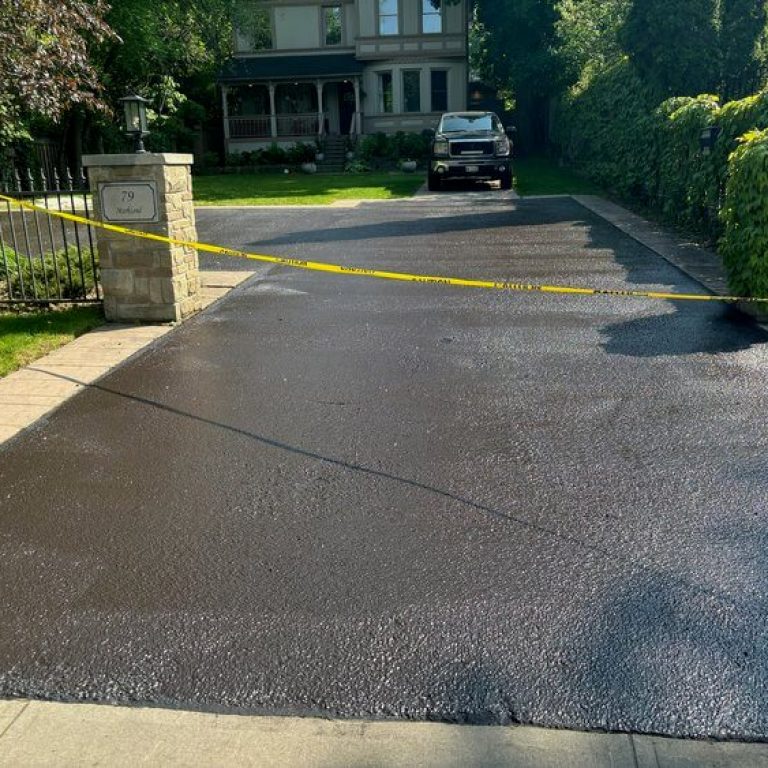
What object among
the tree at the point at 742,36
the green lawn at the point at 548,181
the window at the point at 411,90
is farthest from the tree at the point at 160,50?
the tree at the point at 742,36

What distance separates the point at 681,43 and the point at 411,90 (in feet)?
66.0

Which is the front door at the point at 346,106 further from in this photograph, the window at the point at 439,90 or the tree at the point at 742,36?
the tree at the point at 742,36

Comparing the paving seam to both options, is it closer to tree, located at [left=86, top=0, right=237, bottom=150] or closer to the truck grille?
the truck grille

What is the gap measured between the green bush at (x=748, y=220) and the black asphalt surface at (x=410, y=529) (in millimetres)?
405

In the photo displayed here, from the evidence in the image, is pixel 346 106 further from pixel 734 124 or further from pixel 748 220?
pixel 748 220

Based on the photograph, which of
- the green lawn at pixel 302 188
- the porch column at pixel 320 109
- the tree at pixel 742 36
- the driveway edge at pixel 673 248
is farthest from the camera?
the porch column at pixel 320 109

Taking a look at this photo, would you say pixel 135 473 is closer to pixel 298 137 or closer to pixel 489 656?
pixel 489 656

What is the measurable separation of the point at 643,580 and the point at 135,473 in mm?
2905

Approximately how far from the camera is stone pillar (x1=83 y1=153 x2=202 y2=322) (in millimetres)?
8141

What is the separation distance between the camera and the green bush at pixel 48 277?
9.27 m

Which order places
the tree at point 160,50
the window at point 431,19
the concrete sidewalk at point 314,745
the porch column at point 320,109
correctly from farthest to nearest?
the porch column at point 320,109 → the window at point 431,19 → the tree at point 160,50 → the concrete sidewalk at point 314,745

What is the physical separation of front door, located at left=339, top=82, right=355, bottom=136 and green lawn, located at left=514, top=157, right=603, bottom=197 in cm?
943

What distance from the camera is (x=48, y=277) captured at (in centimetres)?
962

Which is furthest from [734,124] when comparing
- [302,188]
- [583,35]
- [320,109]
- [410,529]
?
[320,109]
